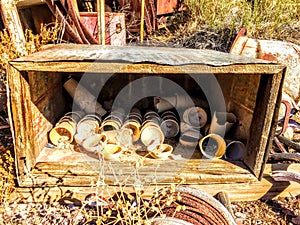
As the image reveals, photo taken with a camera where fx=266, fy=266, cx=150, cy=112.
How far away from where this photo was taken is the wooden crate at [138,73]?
177 centimetres

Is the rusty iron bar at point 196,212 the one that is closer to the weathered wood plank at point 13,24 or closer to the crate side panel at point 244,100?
the crate side panel at point 244,100

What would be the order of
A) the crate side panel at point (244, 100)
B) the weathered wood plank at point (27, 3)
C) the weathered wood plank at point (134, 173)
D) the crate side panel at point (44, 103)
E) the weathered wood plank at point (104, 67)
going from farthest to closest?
the weathered wood plank at point (27, 3) < the crate side panel at point (244, 100) < the crate side panel at point (44, 103) < the weathered wood plank at point (134, 173) < the weathered wood plank at point (104, 67)

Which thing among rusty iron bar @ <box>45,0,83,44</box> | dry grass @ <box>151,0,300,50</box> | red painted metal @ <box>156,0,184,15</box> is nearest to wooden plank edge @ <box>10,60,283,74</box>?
rusty iron bar @ <box>45,0,83,44</box>

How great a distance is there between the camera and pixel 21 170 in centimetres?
201

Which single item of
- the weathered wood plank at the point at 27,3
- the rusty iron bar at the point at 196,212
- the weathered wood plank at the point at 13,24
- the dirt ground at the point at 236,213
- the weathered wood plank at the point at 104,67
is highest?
the weathered wood plank at the point at 27,3

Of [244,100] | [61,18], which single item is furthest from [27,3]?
[244,100]

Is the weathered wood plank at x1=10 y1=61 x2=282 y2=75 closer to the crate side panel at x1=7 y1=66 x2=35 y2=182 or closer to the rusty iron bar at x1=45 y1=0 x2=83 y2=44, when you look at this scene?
the crate side panel at x1=7 y1=66 x2=35 y2=182

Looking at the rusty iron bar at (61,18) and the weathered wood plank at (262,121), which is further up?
the rusty iron bar at (61,18)

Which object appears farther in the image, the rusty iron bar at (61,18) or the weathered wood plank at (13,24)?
the rusty iron bar at (61,18)

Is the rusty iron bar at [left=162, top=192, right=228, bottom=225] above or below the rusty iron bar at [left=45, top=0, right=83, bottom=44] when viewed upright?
below

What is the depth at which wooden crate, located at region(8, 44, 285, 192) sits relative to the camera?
1770mm

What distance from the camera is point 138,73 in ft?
7.59

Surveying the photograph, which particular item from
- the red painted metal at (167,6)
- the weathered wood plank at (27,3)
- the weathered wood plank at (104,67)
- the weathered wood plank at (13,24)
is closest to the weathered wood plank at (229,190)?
the weathered wood plank at (104,67)

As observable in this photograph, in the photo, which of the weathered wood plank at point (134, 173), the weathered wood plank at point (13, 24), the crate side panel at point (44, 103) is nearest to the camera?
the weathered wood plank at point (134, 173)
